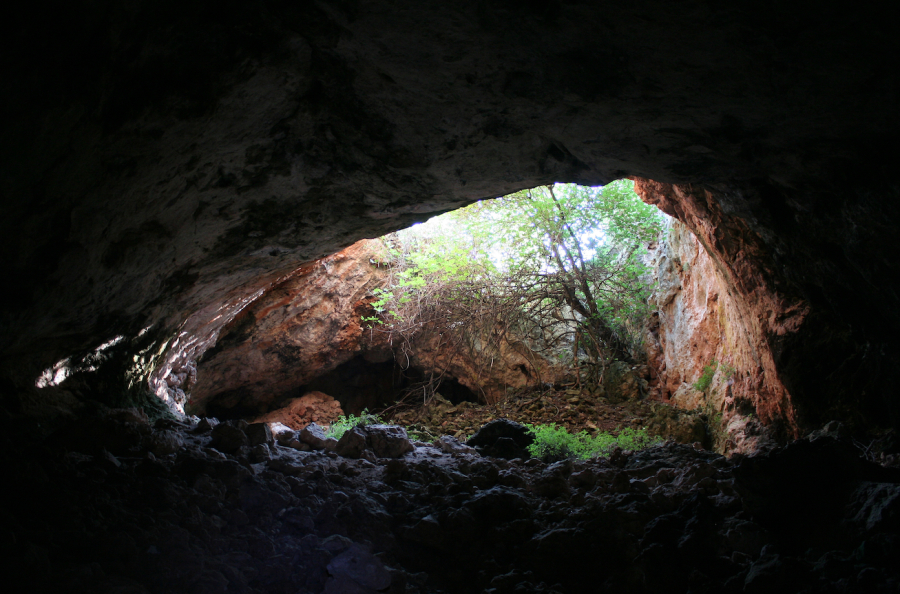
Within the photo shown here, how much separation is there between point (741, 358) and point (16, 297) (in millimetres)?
5207

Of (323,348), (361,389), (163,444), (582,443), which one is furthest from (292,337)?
(163,444)

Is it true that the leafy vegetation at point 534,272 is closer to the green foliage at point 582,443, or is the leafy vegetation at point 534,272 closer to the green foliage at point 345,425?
the green foliage at point 345,425

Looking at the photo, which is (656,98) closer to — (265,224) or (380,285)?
(265,224)

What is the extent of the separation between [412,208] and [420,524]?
2.05m

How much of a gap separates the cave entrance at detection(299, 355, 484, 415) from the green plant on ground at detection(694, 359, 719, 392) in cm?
429

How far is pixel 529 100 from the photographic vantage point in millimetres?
2250

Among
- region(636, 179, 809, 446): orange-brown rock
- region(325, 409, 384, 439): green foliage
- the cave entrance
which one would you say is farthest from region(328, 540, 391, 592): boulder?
the cave entrance

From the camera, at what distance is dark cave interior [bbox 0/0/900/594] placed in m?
1.67

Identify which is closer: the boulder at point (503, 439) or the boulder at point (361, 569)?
the boulder at point (361, 569)

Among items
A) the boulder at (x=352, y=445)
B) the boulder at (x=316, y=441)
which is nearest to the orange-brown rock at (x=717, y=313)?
the boulder at (x=352, y=445)

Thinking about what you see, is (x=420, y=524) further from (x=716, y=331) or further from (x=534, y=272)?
(x=534, y=272)

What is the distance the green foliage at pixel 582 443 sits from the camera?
14.3 feet

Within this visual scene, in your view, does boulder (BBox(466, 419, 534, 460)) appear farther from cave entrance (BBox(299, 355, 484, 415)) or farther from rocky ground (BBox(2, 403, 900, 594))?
cave entrance (BBox(299, 355, 484, 415))

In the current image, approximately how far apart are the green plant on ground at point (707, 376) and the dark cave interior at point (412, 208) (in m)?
1.88
